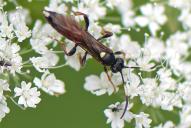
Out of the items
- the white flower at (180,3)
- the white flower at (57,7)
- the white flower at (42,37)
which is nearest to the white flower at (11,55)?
the white flower at (42,37)

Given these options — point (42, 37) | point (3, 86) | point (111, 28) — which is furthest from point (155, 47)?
point (3, 86)

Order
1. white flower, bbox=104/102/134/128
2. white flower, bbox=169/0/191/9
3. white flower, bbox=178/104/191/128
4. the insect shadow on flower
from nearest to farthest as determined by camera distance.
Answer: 1. the insect shadow on flower
2. white flower, bbox=104/102/134/128
3. white flower, bbox=178/104/191/128
4. white flower, bbox=169/0/191/9

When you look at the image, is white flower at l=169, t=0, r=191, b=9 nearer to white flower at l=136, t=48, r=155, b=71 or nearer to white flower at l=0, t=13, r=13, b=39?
white flower at l=136, t=48, r=155, b=71

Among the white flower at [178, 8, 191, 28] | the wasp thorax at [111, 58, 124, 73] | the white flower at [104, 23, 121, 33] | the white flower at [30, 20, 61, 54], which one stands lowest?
the white flower at [178, 8, 191, 28]

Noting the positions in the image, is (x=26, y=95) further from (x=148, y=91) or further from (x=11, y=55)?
(x=148, y=91)

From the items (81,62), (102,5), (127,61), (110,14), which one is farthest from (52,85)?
(110,14)

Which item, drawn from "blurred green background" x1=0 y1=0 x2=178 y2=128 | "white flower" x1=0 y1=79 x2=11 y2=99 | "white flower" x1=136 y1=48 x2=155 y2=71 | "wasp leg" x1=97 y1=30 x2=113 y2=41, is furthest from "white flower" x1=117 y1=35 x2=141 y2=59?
"white flower" x1=0 y1=79 x2=11 y2=99

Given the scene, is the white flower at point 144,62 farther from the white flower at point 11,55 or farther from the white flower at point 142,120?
the white flower at point 11,55
